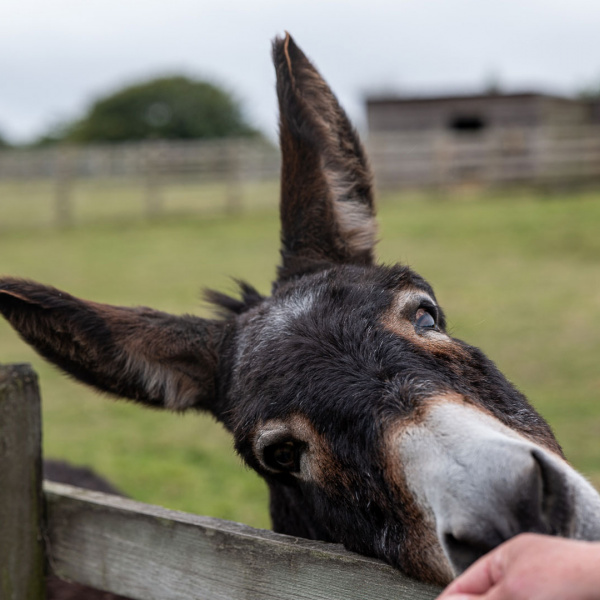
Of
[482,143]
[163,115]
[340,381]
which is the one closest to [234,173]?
[482,143]

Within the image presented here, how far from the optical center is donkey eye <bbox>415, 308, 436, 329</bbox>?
91.8 inches

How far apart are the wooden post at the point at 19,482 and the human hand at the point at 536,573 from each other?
4.42 ft

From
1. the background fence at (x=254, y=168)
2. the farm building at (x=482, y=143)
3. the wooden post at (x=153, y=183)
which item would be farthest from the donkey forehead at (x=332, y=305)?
the wooden post at (x=153, y=183)

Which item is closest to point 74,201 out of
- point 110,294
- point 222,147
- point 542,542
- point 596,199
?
point 222,147

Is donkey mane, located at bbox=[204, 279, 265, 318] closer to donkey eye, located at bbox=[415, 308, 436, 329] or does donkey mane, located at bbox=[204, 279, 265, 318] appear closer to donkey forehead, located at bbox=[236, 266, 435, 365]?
donkey forehead, located at bbox=[236, 266, 435, 365]

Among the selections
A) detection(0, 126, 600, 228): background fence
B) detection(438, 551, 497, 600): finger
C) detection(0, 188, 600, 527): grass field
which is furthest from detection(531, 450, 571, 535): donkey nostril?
detection(0, 126, 600, 228): background fence

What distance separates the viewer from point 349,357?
6.79 ft

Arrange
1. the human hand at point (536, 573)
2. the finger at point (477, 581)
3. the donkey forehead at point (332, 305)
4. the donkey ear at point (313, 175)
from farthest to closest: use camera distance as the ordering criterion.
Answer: the donkey ear at point (313, 175) < the donkey forehead at point (332, 305) < the finger at point (477, 581) < the human hand at point (536, 573)

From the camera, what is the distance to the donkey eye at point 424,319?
233 centimetres

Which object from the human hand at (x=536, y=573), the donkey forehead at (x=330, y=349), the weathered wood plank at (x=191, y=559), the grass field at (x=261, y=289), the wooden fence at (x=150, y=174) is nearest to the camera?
the human hand at (x=536, y=573)

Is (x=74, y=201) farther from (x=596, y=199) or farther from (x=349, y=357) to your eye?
(x=349, y=357)

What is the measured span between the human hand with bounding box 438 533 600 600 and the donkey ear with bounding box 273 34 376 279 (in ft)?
5.86

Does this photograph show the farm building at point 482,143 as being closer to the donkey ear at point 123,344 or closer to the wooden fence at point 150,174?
the wooden fence at point 150,174

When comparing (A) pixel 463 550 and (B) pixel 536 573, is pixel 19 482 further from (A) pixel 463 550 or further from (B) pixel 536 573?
(B) pixel 536 573
